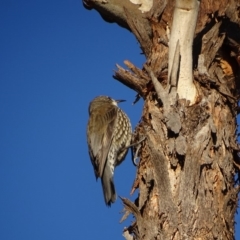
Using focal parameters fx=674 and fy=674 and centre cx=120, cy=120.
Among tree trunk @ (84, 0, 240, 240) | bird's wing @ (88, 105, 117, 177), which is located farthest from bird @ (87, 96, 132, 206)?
tree trunk @ (84, 0, 240, 240)

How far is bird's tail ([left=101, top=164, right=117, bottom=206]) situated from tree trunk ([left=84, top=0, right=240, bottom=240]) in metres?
1.10

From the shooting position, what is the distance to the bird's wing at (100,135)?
7358mm

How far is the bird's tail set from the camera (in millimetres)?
7180

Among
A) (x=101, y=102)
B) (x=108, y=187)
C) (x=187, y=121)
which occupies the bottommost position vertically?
(x=187, y=121)

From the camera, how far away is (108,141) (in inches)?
297

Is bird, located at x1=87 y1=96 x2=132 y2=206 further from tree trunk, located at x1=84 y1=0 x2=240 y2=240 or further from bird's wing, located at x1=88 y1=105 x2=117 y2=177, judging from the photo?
tree trunk, located at x1=84 y1=0 x2=240 y2=240

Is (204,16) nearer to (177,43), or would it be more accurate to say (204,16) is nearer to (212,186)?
(177,43)

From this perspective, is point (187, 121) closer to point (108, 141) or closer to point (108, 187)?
point (108, 187)

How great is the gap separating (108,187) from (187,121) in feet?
7.44

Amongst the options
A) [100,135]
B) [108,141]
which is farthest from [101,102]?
[108,141]

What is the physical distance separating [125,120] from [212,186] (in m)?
2.81

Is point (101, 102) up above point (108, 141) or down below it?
above

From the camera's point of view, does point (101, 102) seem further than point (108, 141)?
Yes

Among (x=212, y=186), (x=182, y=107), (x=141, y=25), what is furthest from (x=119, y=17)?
(x=212, y=186)
